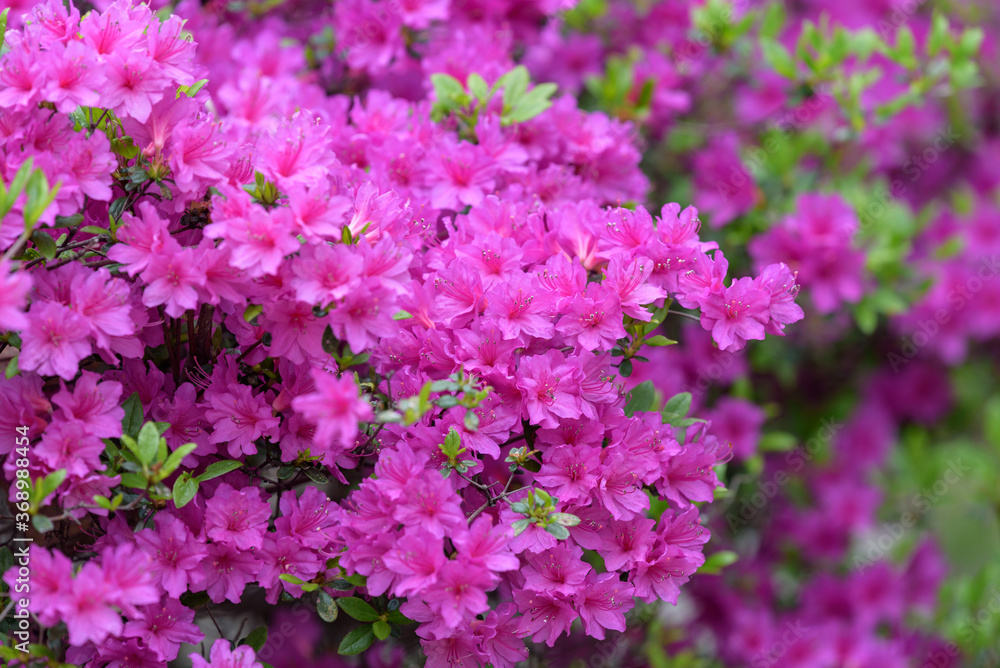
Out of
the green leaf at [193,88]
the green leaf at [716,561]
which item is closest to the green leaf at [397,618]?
the green leaf at [716,561]

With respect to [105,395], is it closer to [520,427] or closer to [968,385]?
[520,427]

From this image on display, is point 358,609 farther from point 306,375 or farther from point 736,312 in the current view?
point 736,312

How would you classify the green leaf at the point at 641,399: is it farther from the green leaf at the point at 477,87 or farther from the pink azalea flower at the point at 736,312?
the green leaf at the point at 477,87

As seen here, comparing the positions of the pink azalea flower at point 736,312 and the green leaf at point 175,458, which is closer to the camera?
the green leaf at point 175,458

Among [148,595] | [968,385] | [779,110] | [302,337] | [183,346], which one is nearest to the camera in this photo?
[148,595]

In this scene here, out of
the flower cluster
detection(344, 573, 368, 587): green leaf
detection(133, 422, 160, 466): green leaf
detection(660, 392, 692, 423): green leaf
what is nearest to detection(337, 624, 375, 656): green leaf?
the flower cluster

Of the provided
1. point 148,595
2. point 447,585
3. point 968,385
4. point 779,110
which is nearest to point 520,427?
point 447,585

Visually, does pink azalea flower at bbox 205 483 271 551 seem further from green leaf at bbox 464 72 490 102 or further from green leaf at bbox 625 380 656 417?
green leaf at bbox 464 72 490 102
